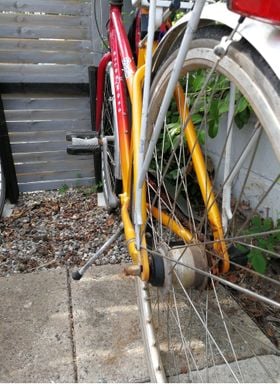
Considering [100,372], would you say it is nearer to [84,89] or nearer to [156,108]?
[156,108]

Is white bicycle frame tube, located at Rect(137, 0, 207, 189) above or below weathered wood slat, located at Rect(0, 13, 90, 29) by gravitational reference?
below

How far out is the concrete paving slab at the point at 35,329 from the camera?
1.13 meters

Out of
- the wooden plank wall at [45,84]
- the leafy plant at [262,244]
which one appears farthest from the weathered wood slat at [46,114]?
the leafy plant at [262,244]

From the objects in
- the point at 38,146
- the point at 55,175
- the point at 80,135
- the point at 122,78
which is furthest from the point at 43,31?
the point at 122,78

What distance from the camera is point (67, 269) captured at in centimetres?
165

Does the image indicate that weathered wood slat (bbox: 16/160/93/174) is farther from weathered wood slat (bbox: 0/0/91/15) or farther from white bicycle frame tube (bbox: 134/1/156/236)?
white bicycle frame tube (bbox: 134/1/156/236)

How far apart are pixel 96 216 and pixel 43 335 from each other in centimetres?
102

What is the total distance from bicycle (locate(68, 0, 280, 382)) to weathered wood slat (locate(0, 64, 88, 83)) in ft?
2.72

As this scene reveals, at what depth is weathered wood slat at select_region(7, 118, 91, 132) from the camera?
233cm

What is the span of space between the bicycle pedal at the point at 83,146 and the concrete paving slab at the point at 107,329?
616 mm

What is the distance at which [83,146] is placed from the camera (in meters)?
1.65

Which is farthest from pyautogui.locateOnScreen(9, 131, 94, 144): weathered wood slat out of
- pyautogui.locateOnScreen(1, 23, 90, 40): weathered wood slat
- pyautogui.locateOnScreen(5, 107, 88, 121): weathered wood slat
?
pyautogui.locateOnScreen(1, 23, 90, 40): weathered wood slat

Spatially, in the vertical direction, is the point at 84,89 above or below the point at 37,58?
below

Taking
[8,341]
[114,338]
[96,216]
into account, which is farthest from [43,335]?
[96,216]
